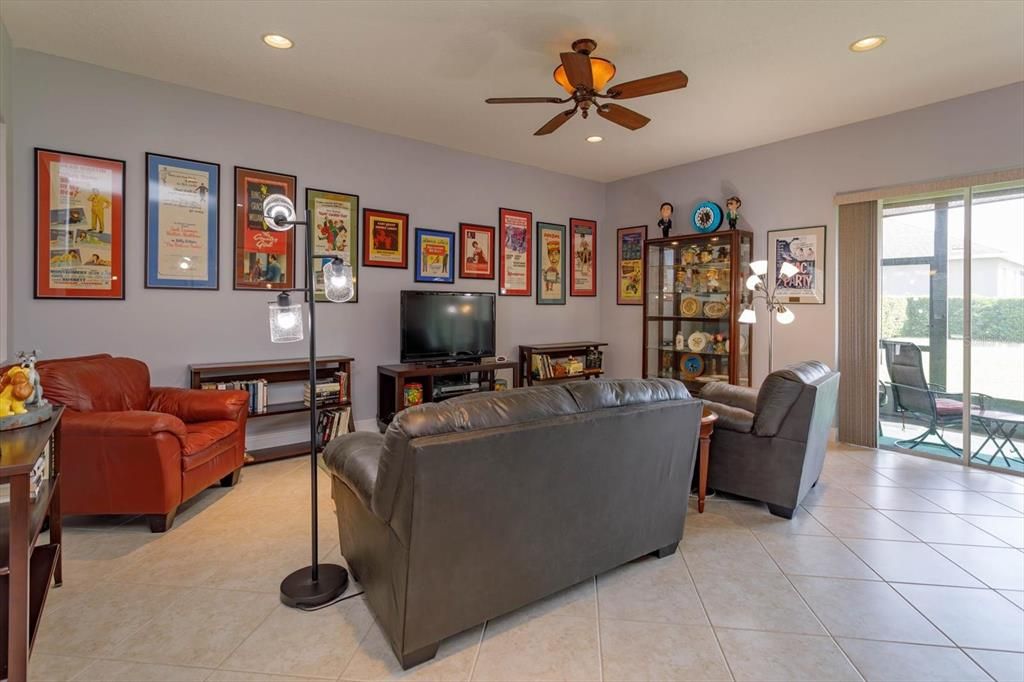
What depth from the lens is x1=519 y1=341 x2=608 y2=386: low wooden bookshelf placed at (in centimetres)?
556

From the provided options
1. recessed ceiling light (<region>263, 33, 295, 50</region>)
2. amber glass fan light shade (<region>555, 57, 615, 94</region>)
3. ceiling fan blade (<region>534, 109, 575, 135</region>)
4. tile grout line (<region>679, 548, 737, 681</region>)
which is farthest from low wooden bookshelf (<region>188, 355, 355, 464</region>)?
→ tile grout line (<region>679, 548, 737, 681</region>)

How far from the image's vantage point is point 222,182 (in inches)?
151

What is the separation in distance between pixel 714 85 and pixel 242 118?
Answer: 356cm

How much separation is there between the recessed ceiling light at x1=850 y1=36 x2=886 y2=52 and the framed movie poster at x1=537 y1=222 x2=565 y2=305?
332cm

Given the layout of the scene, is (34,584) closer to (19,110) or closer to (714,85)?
(19,110)

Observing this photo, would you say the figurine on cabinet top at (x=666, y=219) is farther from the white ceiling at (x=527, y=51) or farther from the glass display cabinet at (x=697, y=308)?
the white ceiling at (x=527, y=51)

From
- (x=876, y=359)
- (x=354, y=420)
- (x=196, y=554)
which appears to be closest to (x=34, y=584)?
(x=196, y=554)

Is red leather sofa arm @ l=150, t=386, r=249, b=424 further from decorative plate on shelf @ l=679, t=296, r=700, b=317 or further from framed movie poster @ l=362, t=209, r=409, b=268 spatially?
decorative plate on shelf @ l=679, t=296, r=700, b=317

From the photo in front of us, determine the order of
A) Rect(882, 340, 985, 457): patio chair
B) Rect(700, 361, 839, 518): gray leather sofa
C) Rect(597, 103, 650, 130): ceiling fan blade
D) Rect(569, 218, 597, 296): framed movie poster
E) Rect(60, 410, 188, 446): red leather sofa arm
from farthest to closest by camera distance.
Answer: Rect(569, 218, 597, 296): framed movie poster, Rect(882, 340, 985, 457): patio chair, Rect(597, 103, 650, 130): ceiling fan blade, Rect(700, 361, 839, 518): gray leather sofa, Rect(60, 410, 188, 446): red leather sofa arm

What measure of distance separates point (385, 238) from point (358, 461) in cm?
313

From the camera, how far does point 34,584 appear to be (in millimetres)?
1747

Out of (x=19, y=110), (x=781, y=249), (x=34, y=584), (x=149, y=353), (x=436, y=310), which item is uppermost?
(x=19, y=110)

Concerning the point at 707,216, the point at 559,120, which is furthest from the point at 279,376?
the point at 707,216

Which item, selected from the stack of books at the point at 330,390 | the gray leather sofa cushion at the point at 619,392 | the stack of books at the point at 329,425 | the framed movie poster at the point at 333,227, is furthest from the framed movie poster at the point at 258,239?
the gray leather sofa cushion at the point at 619,392
